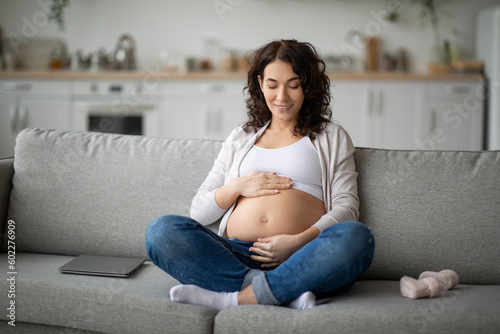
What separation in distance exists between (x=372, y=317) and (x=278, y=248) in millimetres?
328

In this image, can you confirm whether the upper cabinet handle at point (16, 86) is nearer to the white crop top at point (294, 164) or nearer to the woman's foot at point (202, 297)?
the white crop top at point (294, 164)

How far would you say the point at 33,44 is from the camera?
4879mm

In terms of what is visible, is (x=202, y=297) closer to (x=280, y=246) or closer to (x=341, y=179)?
(x=280, y=246)

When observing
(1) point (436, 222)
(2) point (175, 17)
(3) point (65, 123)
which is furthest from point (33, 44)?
(1) point (436, 222)

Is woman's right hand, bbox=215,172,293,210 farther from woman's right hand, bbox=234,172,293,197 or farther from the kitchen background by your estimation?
the kitchen background

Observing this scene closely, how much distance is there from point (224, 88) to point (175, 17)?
985 mm

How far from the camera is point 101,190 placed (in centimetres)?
193

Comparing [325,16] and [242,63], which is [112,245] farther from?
[325,16]

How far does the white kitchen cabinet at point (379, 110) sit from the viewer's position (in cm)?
431

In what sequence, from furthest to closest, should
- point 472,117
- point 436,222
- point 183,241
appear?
point 472,117 → point 436,222 → point 183,241

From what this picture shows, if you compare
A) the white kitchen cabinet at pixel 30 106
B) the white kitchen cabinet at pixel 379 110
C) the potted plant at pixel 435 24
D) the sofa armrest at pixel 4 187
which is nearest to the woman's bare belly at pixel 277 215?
the sofa armrest at pixel 4 187

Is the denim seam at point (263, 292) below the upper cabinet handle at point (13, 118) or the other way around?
below

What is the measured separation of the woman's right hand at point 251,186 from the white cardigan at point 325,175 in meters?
0.04

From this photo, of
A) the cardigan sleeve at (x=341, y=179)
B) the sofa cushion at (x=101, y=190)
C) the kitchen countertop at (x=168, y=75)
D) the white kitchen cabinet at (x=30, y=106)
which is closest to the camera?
the cardigan sleeve at (x=341, y=179)
